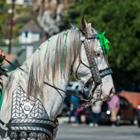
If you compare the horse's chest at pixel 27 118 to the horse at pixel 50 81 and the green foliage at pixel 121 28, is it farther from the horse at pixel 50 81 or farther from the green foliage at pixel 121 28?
the green foliage at pixel 121 28

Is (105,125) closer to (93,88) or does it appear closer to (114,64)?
(114,64)

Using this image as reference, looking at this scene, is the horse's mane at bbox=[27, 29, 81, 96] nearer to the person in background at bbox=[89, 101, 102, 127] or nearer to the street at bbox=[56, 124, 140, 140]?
the street at bbox=[56, 124, 140, 140]

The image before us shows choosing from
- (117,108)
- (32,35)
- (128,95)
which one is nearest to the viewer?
(117,108)

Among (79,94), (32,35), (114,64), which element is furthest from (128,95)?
(32,35)

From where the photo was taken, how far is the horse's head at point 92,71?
7.89 m

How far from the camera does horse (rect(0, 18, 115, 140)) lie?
7660 millimetres

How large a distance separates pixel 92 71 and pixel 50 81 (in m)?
0.43

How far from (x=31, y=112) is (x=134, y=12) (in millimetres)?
40573

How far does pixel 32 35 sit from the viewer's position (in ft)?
358

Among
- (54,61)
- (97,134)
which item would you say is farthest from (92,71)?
(97,134)

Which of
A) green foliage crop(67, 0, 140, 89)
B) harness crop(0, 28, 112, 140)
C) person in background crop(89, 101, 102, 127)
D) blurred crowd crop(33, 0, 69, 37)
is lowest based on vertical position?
harness crop(0, 28, 112, 140)

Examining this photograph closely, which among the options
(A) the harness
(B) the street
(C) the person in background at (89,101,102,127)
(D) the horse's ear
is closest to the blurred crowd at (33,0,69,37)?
(C) the person in background at (89,101,102,127)

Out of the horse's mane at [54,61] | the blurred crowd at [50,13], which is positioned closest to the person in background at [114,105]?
the horse's mane at [54,61]

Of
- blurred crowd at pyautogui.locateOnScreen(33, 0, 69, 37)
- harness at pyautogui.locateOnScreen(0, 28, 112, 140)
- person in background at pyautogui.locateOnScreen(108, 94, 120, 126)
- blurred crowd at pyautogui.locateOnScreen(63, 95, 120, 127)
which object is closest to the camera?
harness at pyautogui.locateOnScreen(0, 28, 112, 140)
